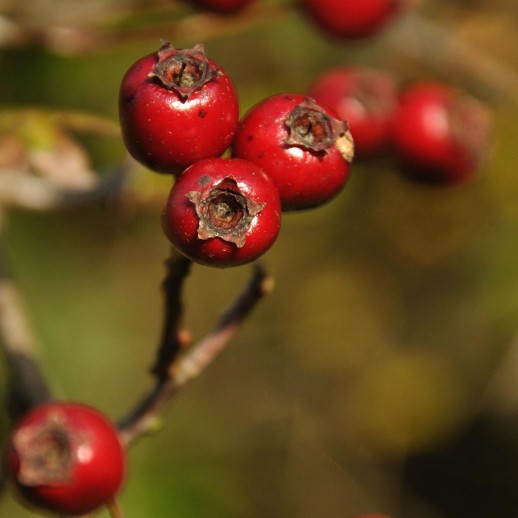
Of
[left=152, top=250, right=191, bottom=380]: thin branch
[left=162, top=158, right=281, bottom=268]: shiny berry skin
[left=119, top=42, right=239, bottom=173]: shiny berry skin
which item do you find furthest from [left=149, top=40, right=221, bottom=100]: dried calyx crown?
[left=152, top=250, right=191, bottom=380]: thin branch

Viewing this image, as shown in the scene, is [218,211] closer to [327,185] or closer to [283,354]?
[327,185]

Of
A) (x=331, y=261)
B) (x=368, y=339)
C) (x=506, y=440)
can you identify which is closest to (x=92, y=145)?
(x=331, y=261)

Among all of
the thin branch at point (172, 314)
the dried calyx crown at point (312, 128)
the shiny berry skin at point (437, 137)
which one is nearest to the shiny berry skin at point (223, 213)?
the dried calyx crown at point (312, 128)

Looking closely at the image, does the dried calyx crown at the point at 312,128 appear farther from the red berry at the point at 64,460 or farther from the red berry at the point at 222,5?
the red berry at the point at 222,5

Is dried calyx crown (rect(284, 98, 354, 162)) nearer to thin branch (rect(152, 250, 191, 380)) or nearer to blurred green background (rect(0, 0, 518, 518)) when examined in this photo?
thin branch (rect(152, 250, 191, 380))

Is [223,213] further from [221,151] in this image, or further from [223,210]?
[221,151]

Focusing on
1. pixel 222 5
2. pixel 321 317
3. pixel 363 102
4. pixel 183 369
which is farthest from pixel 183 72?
pixel 321 317
